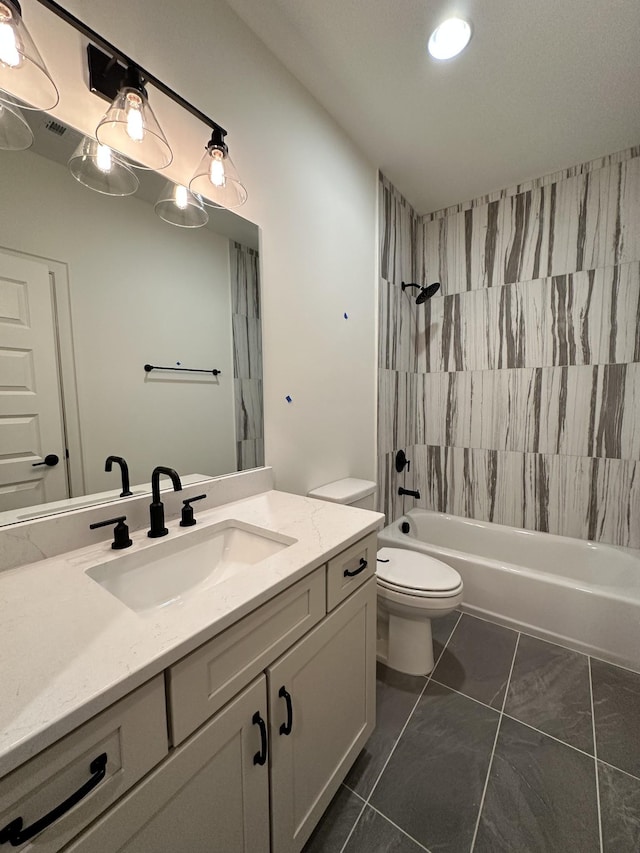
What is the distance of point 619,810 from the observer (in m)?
1.02

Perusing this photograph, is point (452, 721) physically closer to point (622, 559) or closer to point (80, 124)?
point (622, 559)

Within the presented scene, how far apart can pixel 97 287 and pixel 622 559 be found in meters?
2.79

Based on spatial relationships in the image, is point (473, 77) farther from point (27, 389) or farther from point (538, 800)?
point (538, 800)


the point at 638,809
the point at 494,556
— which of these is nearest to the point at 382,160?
the point at 494,556

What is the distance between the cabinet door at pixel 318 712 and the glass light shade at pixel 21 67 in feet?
4.49

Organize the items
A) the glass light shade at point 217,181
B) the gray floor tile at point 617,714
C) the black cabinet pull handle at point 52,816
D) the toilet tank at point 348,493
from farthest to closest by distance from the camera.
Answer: the toilet tank at point 348,493 → the gray floor tile at point 617,714 → the glass light shade at point 217,181 → the black cabinet pull handle at point 52,816

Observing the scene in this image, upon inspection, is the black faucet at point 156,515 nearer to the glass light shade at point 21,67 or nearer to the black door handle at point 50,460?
the black door handle at point 50,460

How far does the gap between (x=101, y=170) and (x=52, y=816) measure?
4.22 ft

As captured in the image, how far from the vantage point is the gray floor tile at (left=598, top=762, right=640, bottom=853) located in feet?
3.11

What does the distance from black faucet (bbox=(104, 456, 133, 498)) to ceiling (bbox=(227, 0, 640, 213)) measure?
1.60m

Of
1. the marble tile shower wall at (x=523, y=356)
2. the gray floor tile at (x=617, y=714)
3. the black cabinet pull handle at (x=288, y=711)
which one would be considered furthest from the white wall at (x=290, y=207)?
the gray floor tile at (x=617, y=714)

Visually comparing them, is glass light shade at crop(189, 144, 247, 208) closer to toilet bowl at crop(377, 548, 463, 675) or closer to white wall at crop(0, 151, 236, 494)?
white wall at crop(0, 151, 236, 494)

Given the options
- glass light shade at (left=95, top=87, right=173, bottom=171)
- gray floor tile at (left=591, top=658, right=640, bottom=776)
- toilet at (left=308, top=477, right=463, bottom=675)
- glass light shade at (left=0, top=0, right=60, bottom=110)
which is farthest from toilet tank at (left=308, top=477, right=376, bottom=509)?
glass light shade at (left=0, top=0, right=60, bottom=110)

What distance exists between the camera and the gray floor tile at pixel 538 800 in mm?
956
